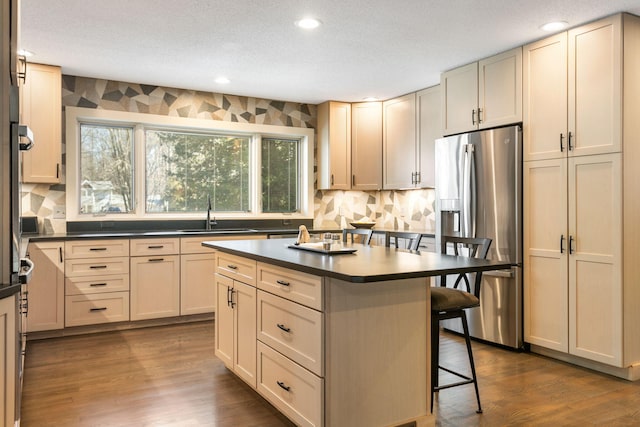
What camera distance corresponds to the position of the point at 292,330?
2428mm

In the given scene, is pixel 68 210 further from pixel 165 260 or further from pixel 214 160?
pixel 214 160

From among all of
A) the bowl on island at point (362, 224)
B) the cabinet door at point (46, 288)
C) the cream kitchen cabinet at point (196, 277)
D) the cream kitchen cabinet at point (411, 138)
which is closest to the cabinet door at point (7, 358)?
the cabinet door at point (46, 288)

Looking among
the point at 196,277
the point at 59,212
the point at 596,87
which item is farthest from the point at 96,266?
the point at 596,87

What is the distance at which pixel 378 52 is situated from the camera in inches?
163

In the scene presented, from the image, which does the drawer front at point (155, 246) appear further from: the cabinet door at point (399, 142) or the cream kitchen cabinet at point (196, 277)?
the cabinet door at point (399, 142)

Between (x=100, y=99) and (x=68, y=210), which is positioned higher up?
(x=100, y=99)

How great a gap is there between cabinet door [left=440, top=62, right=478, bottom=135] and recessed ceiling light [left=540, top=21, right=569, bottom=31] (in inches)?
32.0

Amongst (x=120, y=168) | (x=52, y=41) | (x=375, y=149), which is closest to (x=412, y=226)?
(x=375, y=149)

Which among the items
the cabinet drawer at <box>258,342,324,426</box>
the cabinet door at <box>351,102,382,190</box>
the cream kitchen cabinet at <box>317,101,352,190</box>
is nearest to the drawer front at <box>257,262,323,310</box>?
the cabinet drawer at <box>258,342,324,426</box>

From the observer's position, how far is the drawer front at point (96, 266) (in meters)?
4.37

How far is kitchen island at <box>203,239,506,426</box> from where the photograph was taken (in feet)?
7.14

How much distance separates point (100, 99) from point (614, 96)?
14.9 ft

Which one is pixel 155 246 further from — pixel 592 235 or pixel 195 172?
pixel 592 235

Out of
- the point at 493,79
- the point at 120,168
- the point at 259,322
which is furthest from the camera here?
the point at 120,168
